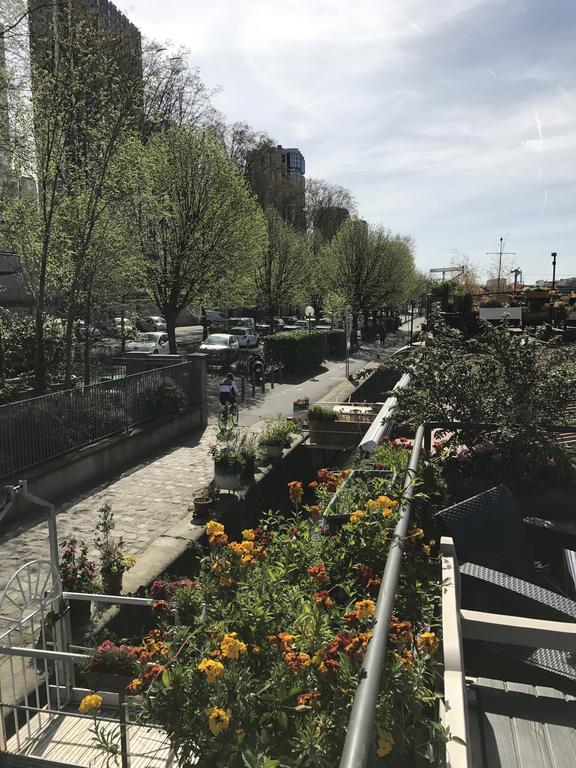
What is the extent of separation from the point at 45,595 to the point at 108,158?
11788 millimetres

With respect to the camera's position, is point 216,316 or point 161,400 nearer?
point 161,400

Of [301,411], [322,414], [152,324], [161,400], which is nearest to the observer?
[161,400]

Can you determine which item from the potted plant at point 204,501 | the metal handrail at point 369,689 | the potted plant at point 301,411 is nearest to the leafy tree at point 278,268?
the potted plant at point 301,411

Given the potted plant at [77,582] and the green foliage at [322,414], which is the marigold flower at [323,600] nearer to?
the potted plant at [77,582]

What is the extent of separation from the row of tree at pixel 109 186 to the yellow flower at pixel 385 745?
13.2 m

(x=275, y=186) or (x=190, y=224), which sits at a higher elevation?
(x=275, y=186)

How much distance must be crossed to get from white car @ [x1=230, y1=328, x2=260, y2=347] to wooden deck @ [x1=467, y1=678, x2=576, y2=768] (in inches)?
1283

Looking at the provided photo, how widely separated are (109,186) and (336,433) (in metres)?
8.25

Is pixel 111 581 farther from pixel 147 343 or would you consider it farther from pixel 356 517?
pixel 147 343

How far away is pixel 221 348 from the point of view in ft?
93.2

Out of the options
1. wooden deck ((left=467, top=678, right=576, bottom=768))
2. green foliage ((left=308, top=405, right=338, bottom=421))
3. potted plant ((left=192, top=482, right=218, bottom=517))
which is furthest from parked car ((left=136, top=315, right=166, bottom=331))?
wooden deck ((left=467, top=678, right=576, bottom=768))

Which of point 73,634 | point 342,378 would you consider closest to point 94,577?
point 73,634

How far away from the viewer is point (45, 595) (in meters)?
5.35

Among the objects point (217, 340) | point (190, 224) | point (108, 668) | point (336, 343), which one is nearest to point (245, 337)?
point (217, 340)
